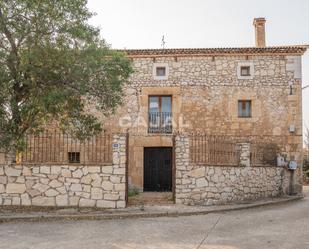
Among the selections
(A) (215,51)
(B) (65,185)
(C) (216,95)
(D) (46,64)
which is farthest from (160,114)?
(D) (46,64)

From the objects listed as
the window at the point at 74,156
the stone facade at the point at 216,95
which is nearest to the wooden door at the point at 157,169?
the stone facade at the point at 216,95

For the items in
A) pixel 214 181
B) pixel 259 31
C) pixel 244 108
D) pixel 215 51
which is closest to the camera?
pixel 214 181

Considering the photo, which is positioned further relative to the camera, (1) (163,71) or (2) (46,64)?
(1) (163,71)

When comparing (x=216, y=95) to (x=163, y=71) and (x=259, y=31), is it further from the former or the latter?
(x=259, y=31)

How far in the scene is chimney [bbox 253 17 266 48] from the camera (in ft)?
55.5

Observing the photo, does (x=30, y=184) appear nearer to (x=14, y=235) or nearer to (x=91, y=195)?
(x=91, y=195)

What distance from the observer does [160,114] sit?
15.8 meters

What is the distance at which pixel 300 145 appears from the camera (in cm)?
1513

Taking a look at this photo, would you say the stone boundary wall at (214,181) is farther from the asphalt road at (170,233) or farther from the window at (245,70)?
the window at (245,70)

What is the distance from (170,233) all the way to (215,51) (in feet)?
32.7

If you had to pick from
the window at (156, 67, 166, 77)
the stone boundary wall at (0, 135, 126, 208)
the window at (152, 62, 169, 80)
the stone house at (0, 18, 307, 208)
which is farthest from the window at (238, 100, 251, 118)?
Answer: the stone boundary wall at (0, 135, 126, 208)

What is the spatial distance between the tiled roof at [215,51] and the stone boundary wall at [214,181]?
510 centimetres

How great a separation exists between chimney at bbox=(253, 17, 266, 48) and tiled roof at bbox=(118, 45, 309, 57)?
1.56m

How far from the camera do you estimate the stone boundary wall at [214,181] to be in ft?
35.1
